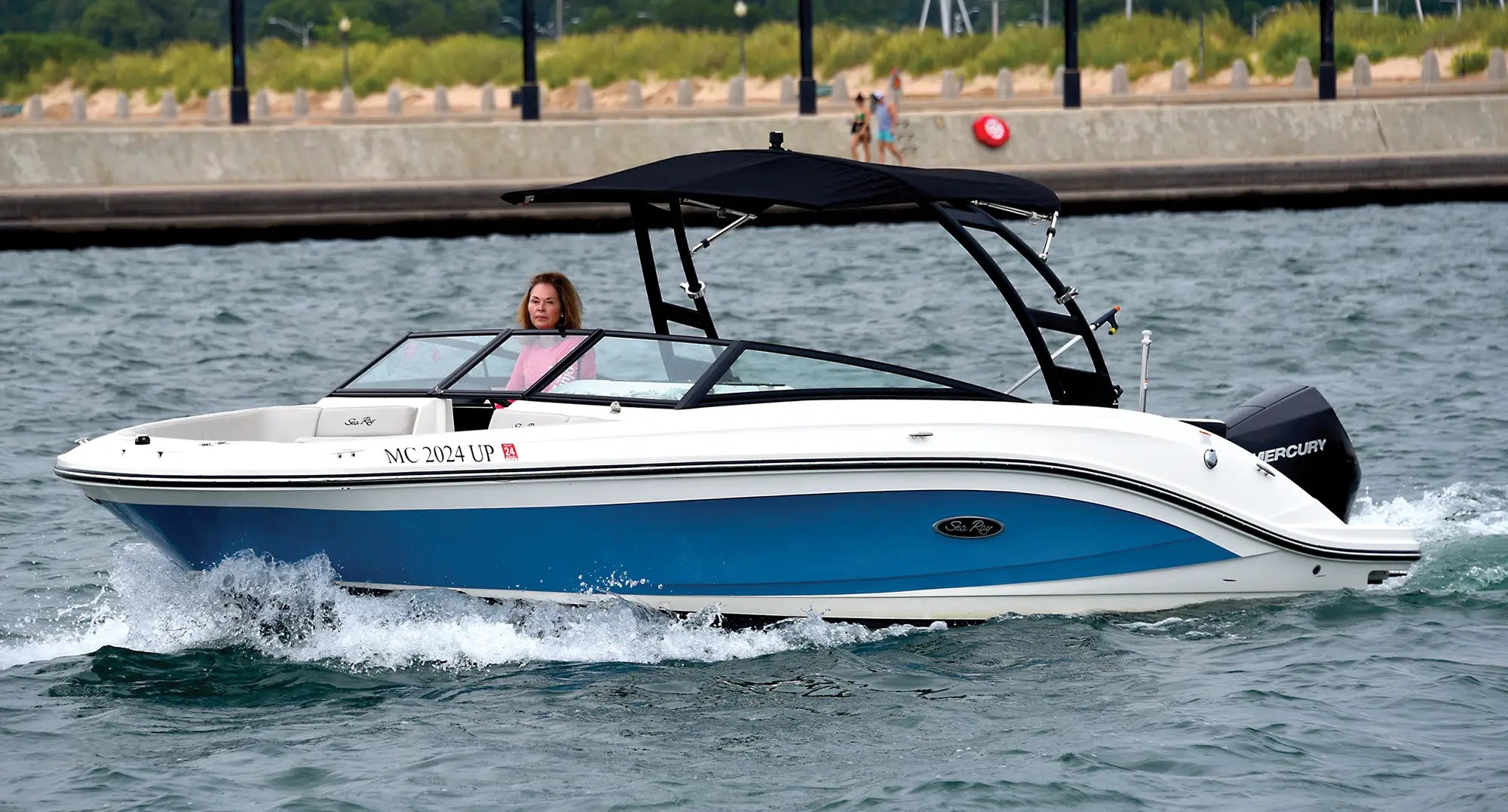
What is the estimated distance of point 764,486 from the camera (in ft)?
23.0

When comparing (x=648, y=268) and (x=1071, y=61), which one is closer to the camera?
(x=648, y=268)

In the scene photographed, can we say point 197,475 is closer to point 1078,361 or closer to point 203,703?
point 203,703

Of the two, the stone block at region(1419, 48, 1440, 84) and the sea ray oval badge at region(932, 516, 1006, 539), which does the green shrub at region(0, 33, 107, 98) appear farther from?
the sea ray oval badge at region(932, 516, 1006, 539)

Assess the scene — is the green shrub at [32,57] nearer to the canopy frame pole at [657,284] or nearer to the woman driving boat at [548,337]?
the canopy frame pole at [657,284]

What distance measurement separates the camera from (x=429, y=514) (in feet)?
23.1

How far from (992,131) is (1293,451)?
17496 millimetres

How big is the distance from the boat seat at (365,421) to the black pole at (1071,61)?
789 inches

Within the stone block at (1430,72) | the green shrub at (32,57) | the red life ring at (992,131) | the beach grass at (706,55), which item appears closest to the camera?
the red life ring at (992,131)

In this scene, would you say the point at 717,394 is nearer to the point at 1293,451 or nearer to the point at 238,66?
the point at 1293,451

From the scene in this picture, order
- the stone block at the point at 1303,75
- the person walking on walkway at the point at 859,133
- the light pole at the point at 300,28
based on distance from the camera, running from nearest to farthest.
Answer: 1. the person walking on walkway at the point at 859,133
2. the stone block at the point at 1303,75
3. the light pole at the point at 300,28

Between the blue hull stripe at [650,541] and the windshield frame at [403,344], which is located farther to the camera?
the windshield frame at [403,344]

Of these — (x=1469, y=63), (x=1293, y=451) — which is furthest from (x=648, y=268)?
(x=1469, y=63)

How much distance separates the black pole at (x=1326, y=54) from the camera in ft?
89.8

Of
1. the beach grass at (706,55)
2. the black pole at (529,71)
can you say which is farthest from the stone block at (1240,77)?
the black pole at (529,71)
